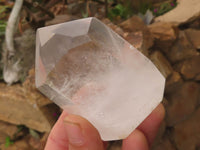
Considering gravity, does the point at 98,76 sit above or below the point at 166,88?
above

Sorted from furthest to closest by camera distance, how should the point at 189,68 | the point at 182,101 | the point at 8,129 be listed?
the point at 8,129 < the point at 182,101 < the point at 189,68

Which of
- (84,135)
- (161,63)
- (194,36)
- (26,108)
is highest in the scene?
(84,135)

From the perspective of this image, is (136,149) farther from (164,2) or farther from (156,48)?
(156,48)

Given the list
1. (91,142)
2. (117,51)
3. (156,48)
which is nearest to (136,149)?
(91,142)

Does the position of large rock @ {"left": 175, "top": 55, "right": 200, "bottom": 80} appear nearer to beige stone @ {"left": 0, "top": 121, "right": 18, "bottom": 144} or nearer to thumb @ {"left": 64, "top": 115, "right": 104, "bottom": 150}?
thumb @ {"left": 64, "top": 115, "right": 104, "bottom": 150}

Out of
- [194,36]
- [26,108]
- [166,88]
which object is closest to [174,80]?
[166,88]

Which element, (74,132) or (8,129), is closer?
(74,132)

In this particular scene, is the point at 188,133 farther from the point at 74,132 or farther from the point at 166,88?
the point at 74,132
